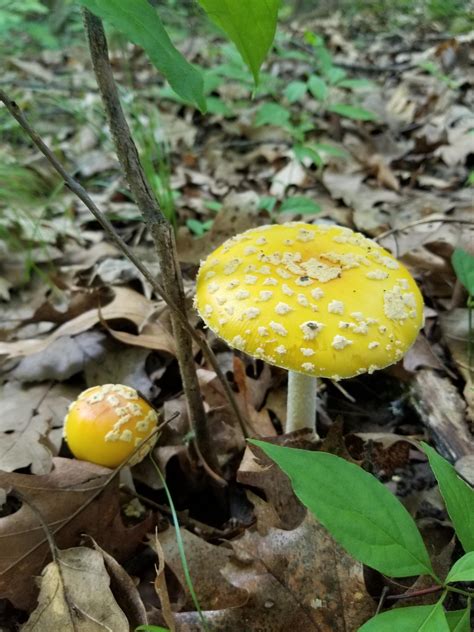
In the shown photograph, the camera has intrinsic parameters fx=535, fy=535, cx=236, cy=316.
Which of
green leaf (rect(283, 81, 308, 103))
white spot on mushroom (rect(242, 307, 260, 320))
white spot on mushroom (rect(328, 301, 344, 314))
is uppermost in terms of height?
green leaf (rect(283, 81, 308, 103))

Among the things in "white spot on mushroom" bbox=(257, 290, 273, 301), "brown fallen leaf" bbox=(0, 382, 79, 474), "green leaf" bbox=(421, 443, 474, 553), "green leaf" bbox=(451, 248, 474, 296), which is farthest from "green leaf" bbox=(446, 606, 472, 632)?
"brown fallen leaf" bbox=(0, 382, 79, 474)

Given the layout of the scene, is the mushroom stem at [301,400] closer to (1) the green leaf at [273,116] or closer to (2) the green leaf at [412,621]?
(2) the green leaf at [412,621]

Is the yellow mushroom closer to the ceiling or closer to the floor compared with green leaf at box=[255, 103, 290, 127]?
closer to the floor

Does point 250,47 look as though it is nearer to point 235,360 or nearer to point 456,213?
point 235,360

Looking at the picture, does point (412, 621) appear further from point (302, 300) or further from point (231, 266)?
point (231, 266)

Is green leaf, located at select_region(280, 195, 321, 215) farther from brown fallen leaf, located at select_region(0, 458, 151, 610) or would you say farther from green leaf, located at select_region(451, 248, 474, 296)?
brown fallen leaf, located at select_region(0, 458, 151, 610)

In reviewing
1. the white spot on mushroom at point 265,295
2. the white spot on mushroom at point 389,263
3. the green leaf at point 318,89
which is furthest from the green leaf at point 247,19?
the green leaf at point 318,89
